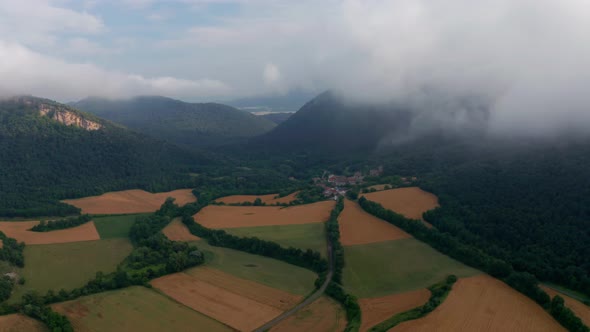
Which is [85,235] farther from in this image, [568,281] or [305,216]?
[568,281]

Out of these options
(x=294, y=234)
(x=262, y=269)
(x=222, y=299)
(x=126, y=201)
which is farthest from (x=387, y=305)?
(x=126, y=201)

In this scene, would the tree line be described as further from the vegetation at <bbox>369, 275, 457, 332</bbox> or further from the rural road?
the rural road

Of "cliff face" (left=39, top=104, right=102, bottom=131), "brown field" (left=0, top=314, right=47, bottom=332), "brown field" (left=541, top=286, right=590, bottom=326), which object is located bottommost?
"brown field" (left=0, top=314, right=47, bottom=332)

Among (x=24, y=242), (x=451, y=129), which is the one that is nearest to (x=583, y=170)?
(x=451, y=129)

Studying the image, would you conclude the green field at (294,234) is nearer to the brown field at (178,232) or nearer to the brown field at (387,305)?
the brown field at (178,232)

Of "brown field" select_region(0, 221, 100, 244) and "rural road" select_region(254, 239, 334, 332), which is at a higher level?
"rural road" select_region(254, 239, 334, 332)

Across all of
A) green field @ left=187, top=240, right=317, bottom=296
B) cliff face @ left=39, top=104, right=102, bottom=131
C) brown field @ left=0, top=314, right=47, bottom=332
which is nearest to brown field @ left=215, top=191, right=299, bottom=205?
green field @ left=187, top=240, right=317, bottom=296

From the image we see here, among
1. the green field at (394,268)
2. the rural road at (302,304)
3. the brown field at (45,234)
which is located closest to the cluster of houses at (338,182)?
the green field at (394,268)
